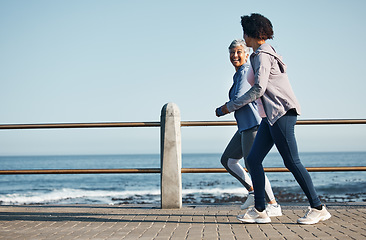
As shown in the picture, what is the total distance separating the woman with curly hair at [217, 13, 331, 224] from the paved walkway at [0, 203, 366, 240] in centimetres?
26

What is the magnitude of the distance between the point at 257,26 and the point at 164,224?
2.23 metres

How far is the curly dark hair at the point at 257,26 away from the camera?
190 inches

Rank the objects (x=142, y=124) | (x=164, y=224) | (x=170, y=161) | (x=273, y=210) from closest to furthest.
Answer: (x=164, y=224) → (x=273, y=210) → (x=170, y=161) → (x=142, y=124)

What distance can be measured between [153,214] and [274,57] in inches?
95.2

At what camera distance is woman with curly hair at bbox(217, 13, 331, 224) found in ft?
15.3

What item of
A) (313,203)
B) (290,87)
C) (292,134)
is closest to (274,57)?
(290,87)

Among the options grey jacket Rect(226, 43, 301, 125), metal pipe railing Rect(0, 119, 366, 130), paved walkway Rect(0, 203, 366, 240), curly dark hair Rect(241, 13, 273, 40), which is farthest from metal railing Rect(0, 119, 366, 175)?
curly dark hair Rect(241, 13, 273, 40)

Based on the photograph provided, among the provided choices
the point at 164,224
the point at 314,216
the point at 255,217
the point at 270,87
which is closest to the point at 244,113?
the point at 270,87

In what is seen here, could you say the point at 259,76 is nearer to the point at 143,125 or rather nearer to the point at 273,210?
the point at 273,210

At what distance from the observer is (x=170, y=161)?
252 inches

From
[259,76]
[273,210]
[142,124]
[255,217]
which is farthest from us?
[142,124]

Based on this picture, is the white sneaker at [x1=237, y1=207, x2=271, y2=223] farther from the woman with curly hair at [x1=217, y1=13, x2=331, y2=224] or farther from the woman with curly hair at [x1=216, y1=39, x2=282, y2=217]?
the woman with curly hair at [x1=216, y1=39, x2=282, y2=217]

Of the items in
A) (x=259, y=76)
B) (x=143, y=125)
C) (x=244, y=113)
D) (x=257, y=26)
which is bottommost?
(x=143, y=125)

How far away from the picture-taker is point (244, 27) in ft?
16.1
